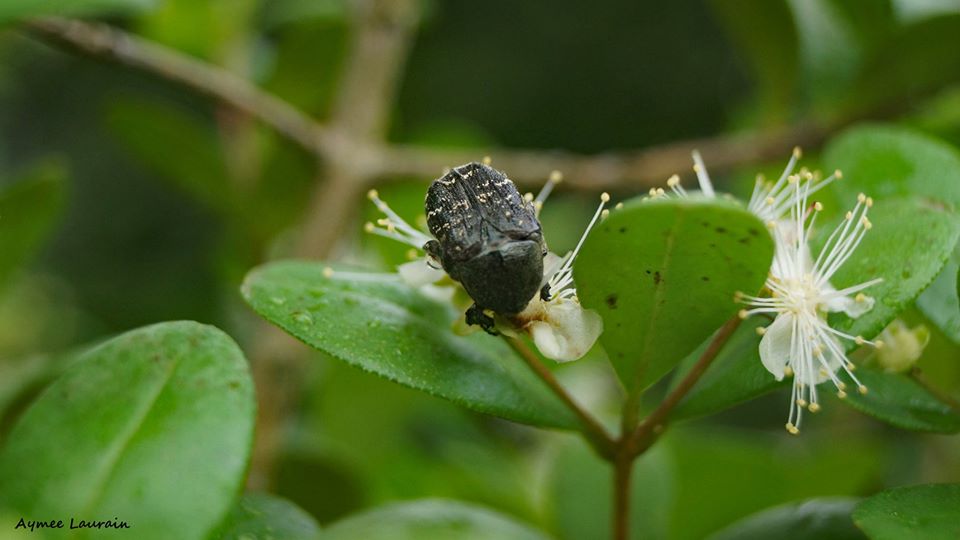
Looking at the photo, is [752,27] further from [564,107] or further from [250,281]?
[564,107]

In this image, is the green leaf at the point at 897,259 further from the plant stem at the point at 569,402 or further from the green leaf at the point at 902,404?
the plant stem at the point at 569,402

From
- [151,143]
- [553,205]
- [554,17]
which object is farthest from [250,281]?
[554,17]

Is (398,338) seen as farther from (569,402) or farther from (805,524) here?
(805,524)

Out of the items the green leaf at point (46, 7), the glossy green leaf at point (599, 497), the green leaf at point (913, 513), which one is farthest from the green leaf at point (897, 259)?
the green leaf at point (46, 7)

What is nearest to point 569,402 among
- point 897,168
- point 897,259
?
point 897,259

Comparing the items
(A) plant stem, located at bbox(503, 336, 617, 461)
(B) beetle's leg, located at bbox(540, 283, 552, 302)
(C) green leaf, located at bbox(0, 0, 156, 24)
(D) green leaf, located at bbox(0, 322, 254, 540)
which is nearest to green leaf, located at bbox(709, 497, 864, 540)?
(A) plant stem, located at bbox(503, 336, 617, 461)

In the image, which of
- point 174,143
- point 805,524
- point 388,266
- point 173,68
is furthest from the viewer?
point 174,143
